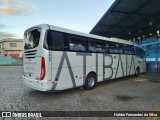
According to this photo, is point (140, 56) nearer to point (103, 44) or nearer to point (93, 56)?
point (103, 44)

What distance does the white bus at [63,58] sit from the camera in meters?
5.41

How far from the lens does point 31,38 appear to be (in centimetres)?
602

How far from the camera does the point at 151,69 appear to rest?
17.6 m

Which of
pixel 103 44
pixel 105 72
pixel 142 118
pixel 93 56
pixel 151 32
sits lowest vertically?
pixel 142 118

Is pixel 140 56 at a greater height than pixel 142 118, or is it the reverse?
pixel 140 56

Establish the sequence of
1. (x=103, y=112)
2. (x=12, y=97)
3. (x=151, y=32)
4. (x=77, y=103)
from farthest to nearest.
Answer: (x=151, y=32) → (x=12, y=97) → (x=77, y=103) → (x=103, y=112)

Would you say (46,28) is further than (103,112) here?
Yes

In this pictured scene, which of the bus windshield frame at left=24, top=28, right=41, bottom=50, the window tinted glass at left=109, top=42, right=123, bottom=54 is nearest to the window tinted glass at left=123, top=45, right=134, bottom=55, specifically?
the window tinted glass at left=109, top=42, right=123, bottom=54

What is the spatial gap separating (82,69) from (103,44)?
228cm

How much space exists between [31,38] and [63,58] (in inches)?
65.3

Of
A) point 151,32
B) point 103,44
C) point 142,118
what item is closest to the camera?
point 142,118

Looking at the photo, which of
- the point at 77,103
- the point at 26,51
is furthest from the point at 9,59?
the point at 77,103

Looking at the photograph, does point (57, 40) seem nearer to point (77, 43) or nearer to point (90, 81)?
point (77, 43)

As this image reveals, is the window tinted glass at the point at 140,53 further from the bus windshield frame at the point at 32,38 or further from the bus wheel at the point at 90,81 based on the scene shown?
the bus windshield frame at the point at 32,38
